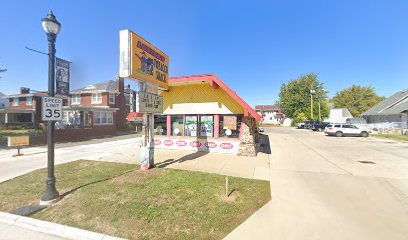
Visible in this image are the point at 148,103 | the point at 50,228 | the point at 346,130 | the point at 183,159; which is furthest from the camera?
the point at 346,130

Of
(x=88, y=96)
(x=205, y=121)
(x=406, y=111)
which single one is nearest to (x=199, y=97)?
(x=205, y=121)

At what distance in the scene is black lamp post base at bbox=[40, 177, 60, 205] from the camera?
208 inches

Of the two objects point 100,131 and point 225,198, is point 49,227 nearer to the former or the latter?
point 225,198

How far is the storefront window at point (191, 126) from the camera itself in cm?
1284

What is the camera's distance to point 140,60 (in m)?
7.47

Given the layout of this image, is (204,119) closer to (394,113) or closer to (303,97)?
(394,113)

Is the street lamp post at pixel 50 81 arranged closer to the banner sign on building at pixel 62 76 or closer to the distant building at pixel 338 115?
the banner sign on building at pixel 62 76

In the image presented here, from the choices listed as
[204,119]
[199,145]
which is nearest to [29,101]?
[199,145]

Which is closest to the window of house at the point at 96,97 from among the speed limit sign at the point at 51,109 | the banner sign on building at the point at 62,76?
the banner sign on building at the point at 62,76

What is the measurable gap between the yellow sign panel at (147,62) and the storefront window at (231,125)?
454cm

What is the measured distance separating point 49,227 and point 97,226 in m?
1.12

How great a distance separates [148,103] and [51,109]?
3465 mm

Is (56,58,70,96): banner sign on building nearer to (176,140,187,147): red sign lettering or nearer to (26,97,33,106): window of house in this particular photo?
(176,140,187,147): red sign lettering

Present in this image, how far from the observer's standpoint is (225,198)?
5559 millimetres
